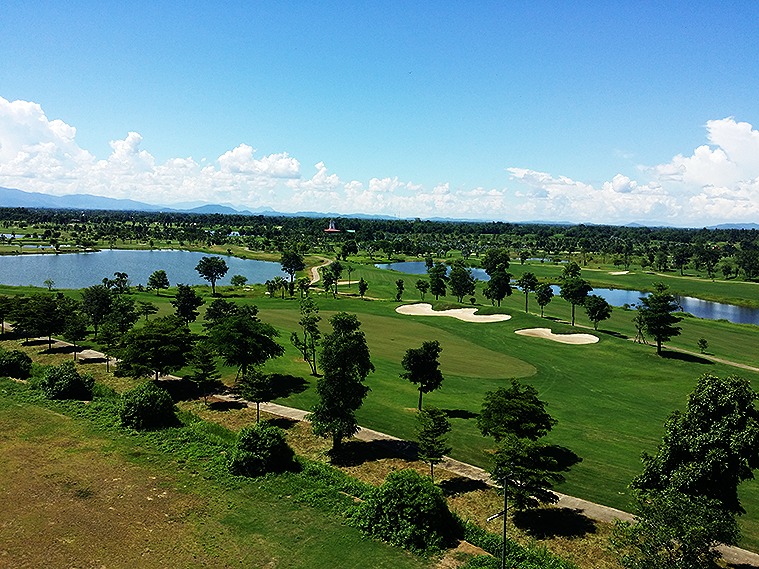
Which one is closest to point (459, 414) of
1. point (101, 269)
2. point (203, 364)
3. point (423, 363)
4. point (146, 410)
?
point (423, 363)

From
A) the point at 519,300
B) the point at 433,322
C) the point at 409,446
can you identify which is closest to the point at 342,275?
the point at 519,300

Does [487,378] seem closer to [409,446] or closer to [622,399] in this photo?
[622,399]

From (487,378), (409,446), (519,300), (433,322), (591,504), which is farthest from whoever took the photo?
(519,300)

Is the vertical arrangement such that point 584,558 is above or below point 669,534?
below

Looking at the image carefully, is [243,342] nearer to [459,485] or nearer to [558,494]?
[459,485]

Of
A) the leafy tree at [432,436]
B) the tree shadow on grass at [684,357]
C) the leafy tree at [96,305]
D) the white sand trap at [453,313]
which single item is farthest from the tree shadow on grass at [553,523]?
the leafy tree at [96,305]

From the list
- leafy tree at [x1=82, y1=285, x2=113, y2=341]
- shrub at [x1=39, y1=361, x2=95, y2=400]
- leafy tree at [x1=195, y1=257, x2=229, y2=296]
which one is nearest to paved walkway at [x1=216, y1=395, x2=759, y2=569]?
shrub at [x1=39, y1=361, x2=95, y2=400]

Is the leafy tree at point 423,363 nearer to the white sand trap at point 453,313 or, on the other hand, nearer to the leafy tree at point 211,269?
the white sand trap at point 453,313
